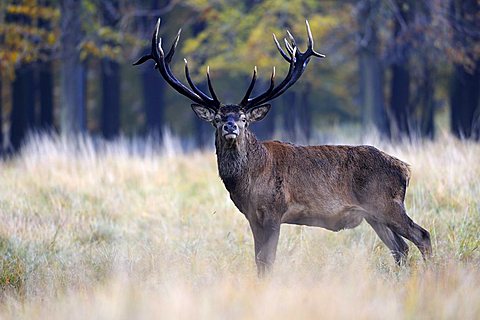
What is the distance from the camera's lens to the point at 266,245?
7.40m

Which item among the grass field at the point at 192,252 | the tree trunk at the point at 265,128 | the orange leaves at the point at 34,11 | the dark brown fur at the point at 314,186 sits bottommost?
the tree trunk at the point at 265,128

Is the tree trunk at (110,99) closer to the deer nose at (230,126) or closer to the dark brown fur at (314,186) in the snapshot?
the dark brown fur at (314,186)

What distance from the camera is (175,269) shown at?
718 cm

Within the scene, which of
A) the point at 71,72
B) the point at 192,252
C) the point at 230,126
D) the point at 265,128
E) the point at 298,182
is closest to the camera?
the point at 230,126

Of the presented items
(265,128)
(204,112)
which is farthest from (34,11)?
(204,112)

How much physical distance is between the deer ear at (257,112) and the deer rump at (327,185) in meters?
0.26

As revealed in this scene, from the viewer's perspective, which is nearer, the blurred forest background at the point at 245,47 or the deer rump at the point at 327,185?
the deer rump at the point at 327,185

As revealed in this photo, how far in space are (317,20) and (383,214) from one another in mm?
12201

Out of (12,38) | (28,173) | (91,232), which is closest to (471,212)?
(91,232)

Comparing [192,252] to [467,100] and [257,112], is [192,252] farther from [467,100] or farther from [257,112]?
[467,100]

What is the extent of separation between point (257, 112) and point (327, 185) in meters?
0.88

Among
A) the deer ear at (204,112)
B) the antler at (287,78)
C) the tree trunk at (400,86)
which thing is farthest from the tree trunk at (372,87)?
the deer ear at (204,112)

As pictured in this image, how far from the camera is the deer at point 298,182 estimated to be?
297 inches

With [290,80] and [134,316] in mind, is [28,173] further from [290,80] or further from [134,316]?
[134,316]
